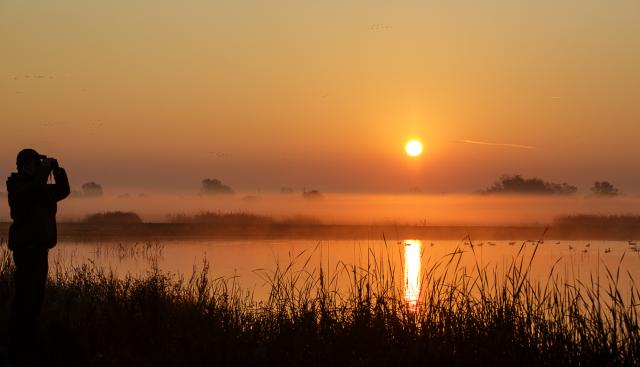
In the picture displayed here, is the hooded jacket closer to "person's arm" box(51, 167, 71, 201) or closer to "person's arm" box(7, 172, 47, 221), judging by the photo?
"person's arm" box(7, 172, 47, 221)

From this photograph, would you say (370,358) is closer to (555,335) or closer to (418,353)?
(418,353)

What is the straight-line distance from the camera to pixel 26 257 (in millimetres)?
8484

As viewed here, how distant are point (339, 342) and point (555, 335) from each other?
2698mm

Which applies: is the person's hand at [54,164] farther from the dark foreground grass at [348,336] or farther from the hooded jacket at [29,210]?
the dark foreground grass at [348,336]

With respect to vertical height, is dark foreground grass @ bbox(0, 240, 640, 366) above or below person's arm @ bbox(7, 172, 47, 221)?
below

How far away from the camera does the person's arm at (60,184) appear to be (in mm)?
8727

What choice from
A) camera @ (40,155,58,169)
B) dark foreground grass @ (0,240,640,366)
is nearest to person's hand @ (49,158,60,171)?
camera @ (40,155,58,169)

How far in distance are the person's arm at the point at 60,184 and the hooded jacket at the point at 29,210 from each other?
0.12 meters

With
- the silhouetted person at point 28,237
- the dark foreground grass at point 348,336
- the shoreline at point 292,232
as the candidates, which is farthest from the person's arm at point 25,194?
the shoreline at point 292,232

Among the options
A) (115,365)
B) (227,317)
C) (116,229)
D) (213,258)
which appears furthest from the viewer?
(116,229)

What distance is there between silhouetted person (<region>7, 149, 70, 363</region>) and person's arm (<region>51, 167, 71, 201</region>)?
3 cm

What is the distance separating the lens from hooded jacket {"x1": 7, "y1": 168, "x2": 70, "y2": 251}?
8453mm

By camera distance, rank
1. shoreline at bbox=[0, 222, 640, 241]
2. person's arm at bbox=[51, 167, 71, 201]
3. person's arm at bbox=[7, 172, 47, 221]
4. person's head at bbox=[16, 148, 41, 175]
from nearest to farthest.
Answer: person's arm at bbox=[7, 172, 47, 221], person's head at bbox=[16, 148, 41, 175], person's arm at bbox=[51, 167, 71, 201], shoreline at bbox=[0, 222, 640, 241]

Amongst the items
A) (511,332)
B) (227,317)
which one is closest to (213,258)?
(227,317)
